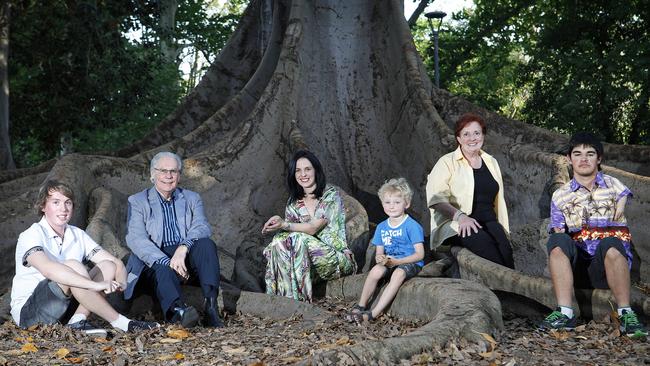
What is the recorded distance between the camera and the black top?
24.2 ft

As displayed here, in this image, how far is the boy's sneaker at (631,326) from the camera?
5.50 meters

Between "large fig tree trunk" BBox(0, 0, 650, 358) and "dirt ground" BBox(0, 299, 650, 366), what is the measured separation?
207 centimetres

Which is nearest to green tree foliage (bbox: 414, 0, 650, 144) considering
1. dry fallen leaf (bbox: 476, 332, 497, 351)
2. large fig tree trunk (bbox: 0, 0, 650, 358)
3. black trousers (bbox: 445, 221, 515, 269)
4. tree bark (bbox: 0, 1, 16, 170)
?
large fig tree trunk (bbox: 0, 0, 650, 358)

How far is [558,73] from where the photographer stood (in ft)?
67.9

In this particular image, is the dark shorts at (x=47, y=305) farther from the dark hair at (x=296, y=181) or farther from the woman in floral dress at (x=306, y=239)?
the dark hair at (x=296, y=181)

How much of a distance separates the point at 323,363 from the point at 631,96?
607 inches

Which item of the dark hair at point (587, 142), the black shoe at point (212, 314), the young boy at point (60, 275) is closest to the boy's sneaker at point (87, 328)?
the young boy at point (60, 275)

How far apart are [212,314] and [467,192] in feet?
7.63

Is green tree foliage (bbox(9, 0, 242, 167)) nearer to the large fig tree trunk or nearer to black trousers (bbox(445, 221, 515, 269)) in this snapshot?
the large fig tree trunk

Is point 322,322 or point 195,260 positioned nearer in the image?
point 322,322

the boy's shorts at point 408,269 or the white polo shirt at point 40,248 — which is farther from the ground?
the white polo shirt at point 40,248

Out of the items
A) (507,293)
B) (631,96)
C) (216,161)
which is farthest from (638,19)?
(507,293)

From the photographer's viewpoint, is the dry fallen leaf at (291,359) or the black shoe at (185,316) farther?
the black shoe at (185,316)

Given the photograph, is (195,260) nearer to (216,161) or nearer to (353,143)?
(216,161)
